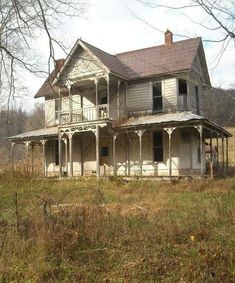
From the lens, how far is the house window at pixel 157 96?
26969mm

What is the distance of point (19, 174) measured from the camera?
2455 cm

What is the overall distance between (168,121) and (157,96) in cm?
399

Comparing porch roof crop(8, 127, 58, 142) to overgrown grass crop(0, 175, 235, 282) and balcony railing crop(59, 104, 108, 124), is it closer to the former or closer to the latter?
balcony railing crop(59, 104, 108, 124)

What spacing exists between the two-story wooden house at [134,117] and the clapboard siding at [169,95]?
0.06m

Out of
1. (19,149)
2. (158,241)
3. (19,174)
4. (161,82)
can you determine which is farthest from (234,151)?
(158,241)

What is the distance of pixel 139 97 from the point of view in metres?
27.5

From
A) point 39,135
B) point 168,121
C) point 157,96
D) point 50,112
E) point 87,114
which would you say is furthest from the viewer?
point 50,112

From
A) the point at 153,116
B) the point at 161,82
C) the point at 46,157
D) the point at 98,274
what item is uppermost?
the point at 161,82

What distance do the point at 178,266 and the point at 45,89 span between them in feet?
91.6

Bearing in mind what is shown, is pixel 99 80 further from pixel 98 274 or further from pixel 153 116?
pixel 98 274

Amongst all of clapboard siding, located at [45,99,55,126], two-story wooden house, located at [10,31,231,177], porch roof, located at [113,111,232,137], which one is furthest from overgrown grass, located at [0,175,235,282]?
clapboard siding, located at [45,99,55,126]

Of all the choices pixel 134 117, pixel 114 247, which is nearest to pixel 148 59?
pixel 134 117

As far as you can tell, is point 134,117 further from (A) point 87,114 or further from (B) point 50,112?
(B) point 50,112

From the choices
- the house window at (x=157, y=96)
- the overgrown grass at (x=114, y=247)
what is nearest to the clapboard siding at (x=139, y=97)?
the house window at (x=157, y=96)
